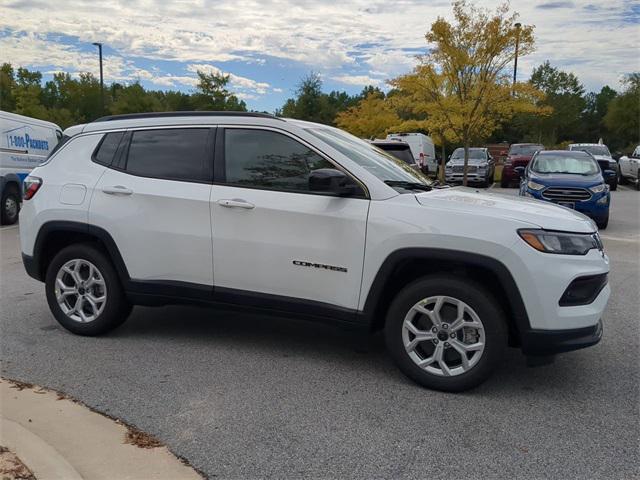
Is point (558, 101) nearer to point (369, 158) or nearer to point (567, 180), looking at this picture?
point (567, 180)

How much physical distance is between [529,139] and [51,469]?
60.2 meters

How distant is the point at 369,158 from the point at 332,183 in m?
0.80

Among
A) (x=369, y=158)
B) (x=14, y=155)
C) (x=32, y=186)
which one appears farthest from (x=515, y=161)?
(x=32, y=186)

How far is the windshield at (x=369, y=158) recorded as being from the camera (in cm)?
426

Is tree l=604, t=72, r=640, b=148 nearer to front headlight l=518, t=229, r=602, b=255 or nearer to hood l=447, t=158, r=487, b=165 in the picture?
hood l=447, t=158, r=487, b=165

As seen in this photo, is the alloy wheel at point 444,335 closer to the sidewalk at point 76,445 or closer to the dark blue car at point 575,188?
the sidewalk at point 76,445

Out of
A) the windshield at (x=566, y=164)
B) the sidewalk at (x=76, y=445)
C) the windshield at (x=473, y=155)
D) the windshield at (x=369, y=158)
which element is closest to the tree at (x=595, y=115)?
the windshield at (x=473, y=155)

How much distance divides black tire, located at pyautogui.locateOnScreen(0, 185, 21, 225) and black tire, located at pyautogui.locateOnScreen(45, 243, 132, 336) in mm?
8912

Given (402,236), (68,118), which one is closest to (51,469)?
(402,236)

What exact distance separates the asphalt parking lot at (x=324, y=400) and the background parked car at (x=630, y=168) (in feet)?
69.0

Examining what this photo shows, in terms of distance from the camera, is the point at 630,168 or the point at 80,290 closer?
the point at 80,290

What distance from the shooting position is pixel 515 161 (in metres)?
22.8

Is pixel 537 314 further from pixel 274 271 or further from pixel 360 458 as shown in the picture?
pixel 274 271

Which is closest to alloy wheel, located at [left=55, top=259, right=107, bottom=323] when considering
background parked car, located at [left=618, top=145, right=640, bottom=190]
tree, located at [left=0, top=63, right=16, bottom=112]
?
background parked car, located at [left=618, top=145, right=640, bottom=190]
